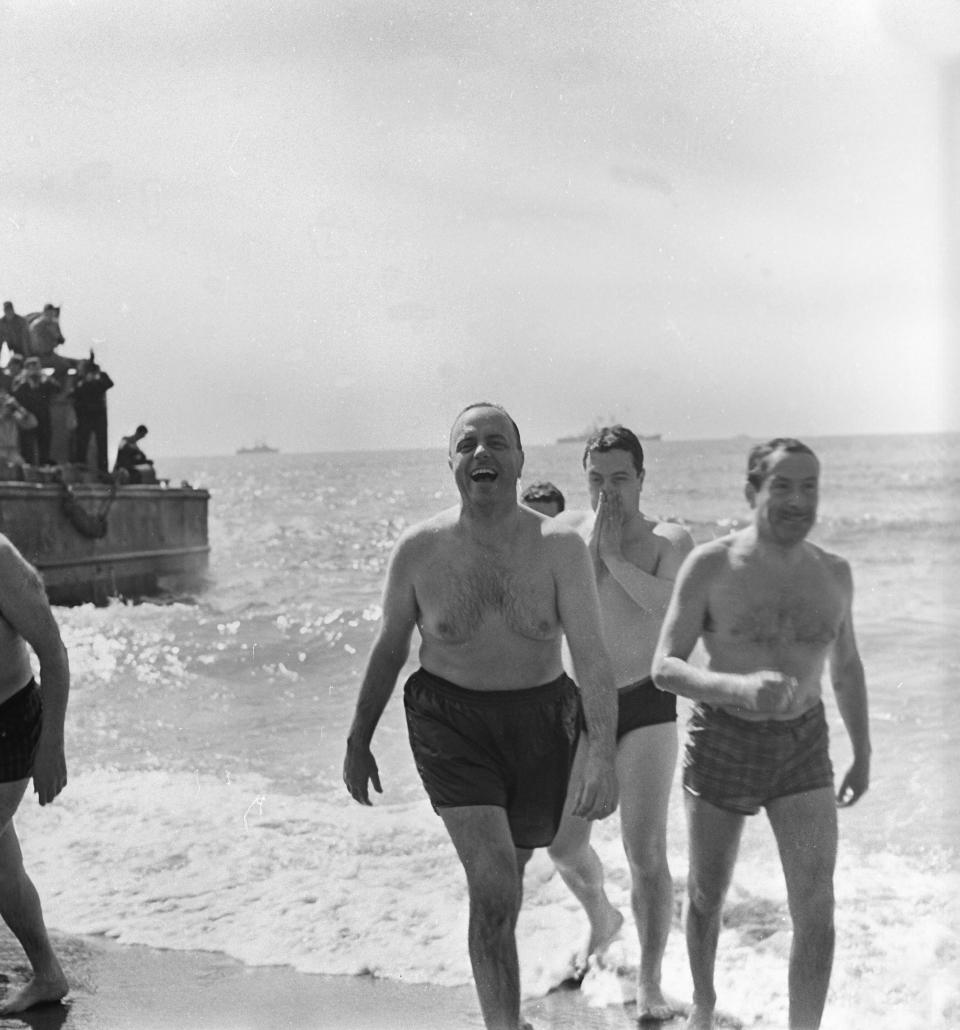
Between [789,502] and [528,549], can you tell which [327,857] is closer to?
[528,549]

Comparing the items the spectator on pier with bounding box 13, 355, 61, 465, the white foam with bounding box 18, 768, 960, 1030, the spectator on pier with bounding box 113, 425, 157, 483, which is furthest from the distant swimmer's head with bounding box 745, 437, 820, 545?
the spectator on pier with bounding box 113, 425, 157, 483

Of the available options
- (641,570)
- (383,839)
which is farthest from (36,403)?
(641,570)

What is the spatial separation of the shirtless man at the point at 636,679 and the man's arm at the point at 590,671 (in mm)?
420

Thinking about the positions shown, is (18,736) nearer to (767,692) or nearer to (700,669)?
(700,669)

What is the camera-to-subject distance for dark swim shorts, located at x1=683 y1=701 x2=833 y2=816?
2.90 metres

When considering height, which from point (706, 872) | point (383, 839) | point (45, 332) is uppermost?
point (45, 332)

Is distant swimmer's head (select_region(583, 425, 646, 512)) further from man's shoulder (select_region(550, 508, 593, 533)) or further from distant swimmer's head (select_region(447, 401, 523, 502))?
distant swimmer's head (select_region(447, 401, 523, 502))

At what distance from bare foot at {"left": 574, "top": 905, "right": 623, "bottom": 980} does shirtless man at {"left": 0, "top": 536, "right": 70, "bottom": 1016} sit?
165 cm

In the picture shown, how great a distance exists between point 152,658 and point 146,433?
584cm

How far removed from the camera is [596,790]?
3.00 meters

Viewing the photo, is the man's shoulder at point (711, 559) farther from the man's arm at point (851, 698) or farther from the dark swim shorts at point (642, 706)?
the dark swim shorts at point (642, 706)

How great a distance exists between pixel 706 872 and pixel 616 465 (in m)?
1.20

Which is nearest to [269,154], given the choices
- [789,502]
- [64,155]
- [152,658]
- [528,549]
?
[64,155]

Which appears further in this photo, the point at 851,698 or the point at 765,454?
the point at 765,454
